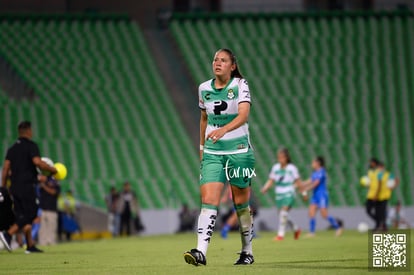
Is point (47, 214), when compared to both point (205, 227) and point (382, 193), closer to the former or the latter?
point (382, 193)

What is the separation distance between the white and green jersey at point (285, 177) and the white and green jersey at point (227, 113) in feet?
41.1

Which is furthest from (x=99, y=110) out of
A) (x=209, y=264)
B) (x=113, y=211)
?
(x=209, y=264)

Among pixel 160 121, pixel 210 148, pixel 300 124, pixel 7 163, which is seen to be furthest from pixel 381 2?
pixel 210 148

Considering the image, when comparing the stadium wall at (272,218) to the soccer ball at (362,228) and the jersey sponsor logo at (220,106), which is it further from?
the jersey sponsor logo at (220,106)

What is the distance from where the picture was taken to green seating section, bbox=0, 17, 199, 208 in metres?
37.3

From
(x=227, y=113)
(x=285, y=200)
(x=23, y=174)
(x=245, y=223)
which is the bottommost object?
(x=245, y=223)

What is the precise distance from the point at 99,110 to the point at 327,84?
31.5ft

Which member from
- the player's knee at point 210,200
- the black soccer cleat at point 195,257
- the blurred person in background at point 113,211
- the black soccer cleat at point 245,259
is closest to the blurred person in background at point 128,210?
the blurred person in background at point 113,211

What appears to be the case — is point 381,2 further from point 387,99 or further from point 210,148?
point 210,148

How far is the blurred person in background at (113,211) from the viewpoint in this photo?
34656 millimetres

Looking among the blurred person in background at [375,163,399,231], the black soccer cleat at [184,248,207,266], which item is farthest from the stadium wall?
the black soccer cleat at [184,248,207,266]

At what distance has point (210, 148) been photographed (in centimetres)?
1290

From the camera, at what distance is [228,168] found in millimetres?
12844

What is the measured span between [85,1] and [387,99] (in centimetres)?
1465
